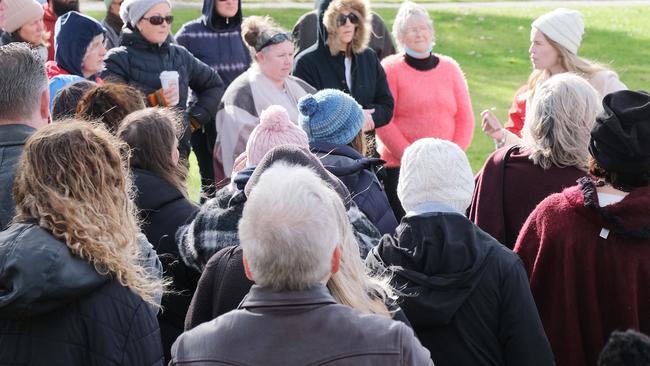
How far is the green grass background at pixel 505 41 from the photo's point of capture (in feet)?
53.1

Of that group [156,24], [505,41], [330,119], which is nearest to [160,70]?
[156,24]

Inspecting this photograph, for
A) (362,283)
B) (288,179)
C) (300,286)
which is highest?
(288,179)

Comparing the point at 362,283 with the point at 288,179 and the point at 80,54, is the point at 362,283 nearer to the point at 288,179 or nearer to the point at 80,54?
the point at 288,179

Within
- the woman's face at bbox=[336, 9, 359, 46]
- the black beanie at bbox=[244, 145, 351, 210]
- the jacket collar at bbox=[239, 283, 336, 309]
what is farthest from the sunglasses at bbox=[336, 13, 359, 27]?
the jacket collar at bbox=[239, 283, 336, 309]

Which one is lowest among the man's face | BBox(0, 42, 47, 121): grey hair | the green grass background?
the green grass background

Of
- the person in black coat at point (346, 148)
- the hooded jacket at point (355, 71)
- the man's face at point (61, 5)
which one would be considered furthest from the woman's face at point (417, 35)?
the man's face at point (61, 5)

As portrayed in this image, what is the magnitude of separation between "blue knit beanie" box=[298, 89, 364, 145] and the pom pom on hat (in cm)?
297

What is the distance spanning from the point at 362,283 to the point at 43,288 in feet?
3.26

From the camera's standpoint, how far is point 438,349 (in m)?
3.77

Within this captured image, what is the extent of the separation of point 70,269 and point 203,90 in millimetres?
4610

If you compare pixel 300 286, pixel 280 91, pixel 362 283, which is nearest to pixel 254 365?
pixel 300 286

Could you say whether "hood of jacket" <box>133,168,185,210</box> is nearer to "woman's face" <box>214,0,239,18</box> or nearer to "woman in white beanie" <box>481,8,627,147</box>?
"woman in white beanie" <box>481,8,627,147</box>

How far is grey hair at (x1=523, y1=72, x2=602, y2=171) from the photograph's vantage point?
4664 mm

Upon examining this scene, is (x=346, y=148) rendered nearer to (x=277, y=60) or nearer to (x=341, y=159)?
(x=341, y=159)
